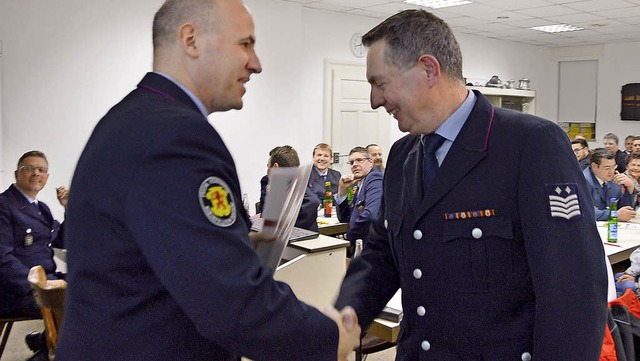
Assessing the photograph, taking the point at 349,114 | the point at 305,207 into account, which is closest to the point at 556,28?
the point at 349,114

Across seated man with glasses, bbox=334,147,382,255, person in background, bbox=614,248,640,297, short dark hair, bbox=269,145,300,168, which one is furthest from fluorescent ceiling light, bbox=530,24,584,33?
person in background, bbox=614,248,640,297

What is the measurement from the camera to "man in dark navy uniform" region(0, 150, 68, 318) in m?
3.61

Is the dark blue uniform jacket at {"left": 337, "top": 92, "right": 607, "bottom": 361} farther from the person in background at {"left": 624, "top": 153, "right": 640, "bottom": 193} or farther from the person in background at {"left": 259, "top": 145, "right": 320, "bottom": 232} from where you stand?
the person in background at {"left": 624, "top": 153, "right": 640, "bottom": 193}

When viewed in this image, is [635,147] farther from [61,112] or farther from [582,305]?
[582,305]

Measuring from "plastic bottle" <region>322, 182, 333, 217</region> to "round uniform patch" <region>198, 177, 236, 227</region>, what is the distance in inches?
184

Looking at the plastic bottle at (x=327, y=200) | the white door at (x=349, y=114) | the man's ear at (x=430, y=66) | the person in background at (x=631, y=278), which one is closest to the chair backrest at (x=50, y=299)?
the man's ear at (x=430, y=66)

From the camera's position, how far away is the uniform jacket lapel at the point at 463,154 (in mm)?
1313

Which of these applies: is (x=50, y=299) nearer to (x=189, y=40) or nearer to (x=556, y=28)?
(x=189, y=40)

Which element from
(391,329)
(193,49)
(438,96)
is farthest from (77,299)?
(391,329)

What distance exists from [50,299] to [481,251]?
2.13 m

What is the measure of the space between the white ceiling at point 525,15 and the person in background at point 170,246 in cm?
649

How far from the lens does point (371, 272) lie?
1592 mm

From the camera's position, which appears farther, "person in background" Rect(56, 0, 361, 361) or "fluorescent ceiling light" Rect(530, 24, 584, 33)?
"fluorescent ceiling light" Rect(530, 24, 584, 33)

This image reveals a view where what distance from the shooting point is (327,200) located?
19.6 feet
